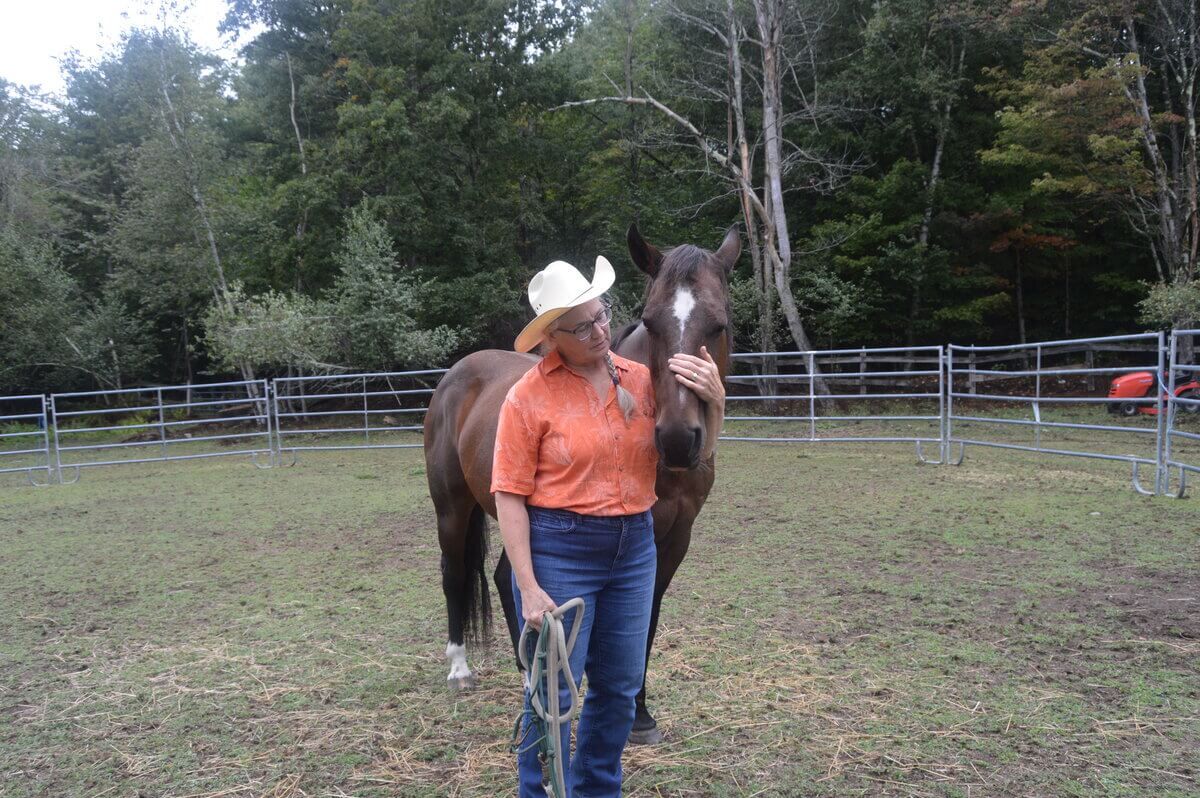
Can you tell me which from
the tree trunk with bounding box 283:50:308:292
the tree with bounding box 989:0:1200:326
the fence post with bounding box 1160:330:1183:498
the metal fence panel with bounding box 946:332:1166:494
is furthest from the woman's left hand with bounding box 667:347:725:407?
the tree trunk with bounding box 283:50:308:292

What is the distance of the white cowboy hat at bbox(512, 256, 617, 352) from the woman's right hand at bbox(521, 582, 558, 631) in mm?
590

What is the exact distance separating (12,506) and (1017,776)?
10.2 meters

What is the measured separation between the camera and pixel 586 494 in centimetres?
182

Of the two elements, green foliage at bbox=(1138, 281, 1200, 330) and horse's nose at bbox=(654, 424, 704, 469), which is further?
green foliage at bbox=(1138, 281, 1200, 330)

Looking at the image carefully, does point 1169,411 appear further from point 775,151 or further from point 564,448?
point 775,151

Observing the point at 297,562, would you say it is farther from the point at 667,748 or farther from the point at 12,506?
the point at 12,506

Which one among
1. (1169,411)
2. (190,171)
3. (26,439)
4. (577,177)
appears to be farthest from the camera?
(577,177)

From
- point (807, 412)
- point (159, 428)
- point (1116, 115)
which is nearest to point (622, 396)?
point (807, 412)

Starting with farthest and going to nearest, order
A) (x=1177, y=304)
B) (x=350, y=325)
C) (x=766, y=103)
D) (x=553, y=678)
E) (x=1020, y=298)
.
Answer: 1. (x=1020, y=298)
2. (x=350, y=325)
3. (x=766, y=103)
4. (x=1177, y=304)
5. (x=553, y=678)

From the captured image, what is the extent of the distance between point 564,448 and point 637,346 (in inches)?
28.1

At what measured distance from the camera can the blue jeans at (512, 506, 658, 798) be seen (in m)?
1.83

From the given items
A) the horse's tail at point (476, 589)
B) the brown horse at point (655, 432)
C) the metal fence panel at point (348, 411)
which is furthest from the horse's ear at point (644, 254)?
the metal fence panel at point (348, 411)

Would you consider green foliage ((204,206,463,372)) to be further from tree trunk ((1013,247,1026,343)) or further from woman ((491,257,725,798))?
woman ((491,257,725,798))

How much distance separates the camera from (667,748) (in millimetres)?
2662
